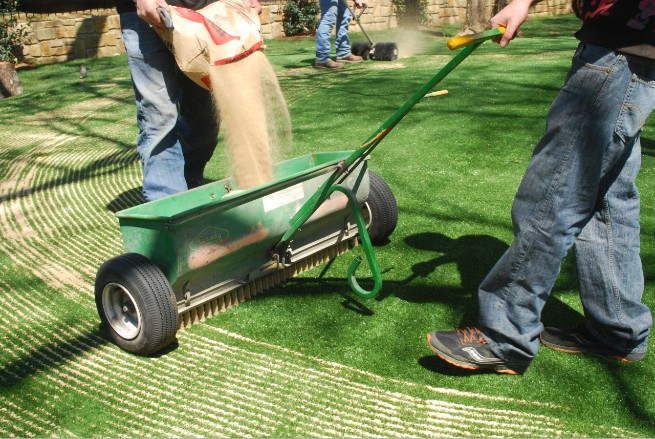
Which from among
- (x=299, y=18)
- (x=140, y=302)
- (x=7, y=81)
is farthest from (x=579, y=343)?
(x=299, y=18)

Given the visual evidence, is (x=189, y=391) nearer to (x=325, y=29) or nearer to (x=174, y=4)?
(x=174, y=4)

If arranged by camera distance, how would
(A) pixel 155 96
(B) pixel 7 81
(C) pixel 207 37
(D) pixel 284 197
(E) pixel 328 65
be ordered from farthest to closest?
(E) pixel 328 65 < (B) pixel 7 81 < (A) pixel 155 96 < (C) pixel 207 37 < (D) pixel 284 197

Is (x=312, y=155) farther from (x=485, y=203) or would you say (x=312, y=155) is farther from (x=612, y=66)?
(x=612, y=66)

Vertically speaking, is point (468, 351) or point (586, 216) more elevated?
point (586, 216)

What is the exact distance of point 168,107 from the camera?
133 inches

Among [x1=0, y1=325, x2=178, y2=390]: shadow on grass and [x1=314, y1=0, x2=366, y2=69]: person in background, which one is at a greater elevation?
[x1=314, y1=0, x2=366, y2=69]: person in background

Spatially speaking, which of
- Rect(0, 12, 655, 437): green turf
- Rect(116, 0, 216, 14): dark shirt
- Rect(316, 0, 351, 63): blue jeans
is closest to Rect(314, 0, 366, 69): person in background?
Rect(316, 0, 351, 63): blue jeans

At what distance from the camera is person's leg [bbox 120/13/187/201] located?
3.31 metres

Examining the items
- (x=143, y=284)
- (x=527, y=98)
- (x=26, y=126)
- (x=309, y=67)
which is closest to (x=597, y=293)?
(x=143, y=284)

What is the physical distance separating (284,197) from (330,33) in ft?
21.3

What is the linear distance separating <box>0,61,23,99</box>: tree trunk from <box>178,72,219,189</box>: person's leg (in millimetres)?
5673

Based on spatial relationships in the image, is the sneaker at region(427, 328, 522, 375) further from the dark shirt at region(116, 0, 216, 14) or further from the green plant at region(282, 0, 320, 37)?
the green plant at region(282, 0, 320, 37)

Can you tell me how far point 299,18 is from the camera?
48.2ft

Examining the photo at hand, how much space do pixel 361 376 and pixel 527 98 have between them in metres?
4.52
